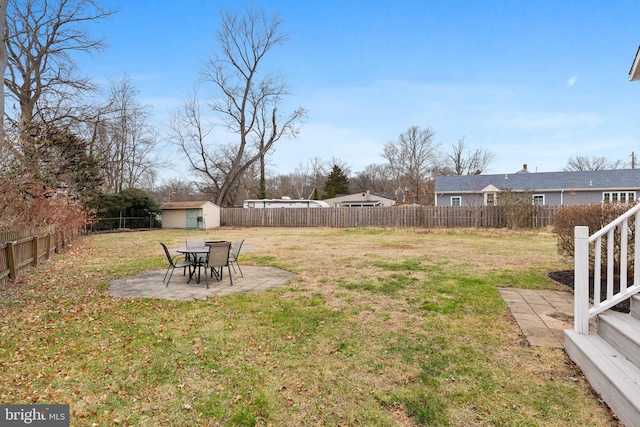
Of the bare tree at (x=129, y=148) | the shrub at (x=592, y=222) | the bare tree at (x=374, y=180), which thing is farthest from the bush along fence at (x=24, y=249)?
the bare tree at (x=374, y=180)

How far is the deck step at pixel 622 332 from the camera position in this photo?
238 cm

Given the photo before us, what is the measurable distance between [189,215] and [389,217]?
591 inches

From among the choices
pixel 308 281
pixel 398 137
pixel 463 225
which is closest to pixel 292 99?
pixel 398 137

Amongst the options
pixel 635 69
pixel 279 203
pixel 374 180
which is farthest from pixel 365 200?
pixel 635 69

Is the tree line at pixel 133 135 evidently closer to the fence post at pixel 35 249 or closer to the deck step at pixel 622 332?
the fence post at pixel 35 249

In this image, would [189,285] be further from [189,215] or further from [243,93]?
[243,93]

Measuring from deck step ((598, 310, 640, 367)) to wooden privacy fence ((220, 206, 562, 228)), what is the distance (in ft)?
56.1

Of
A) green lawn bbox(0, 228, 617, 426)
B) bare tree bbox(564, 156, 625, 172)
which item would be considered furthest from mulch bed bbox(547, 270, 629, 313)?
bare tree bbox(564, 156, 625, 172)

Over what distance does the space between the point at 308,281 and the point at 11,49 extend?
Result: 18.8 meters

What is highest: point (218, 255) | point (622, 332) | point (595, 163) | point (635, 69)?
point (595, 163)

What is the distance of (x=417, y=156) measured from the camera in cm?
3966

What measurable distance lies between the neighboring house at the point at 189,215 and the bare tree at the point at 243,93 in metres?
5.47

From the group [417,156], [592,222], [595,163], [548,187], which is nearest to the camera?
[592,222]

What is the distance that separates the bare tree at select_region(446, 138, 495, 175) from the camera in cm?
3978
